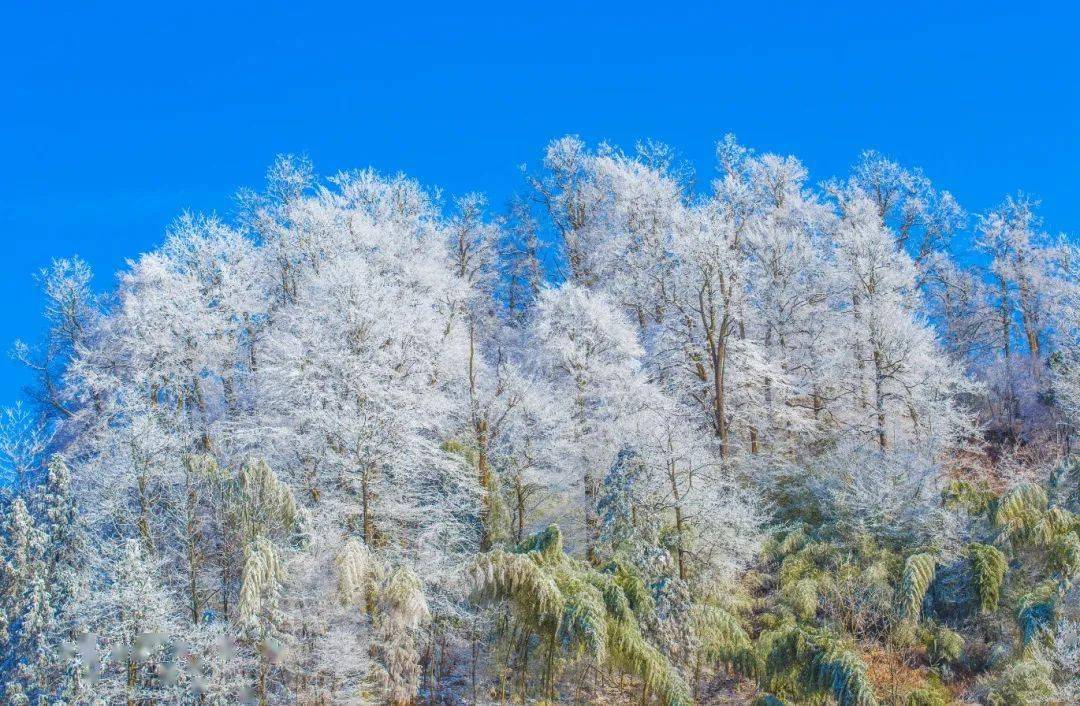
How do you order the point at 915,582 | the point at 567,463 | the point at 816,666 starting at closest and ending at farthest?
1. the point at 816,666
2. the point at 915,582
3. the point at 567,463

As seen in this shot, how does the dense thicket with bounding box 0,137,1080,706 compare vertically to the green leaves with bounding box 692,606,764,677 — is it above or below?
above

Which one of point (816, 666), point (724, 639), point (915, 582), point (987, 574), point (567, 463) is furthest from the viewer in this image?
point (567, 463)

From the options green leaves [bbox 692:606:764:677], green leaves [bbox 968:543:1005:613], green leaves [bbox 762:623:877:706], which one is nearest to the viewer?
green leaves [bbox 762:623:877:706]

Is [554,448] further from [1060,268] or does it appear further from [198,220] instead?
[1060,268]

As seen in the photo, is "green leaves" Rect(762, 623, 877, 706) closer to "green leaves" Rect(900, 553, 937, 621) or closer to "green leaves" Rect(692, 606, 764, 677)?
"green leaves" Rect(692, 606, 764, 677)

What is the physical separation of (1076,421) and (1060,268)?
30.5ft

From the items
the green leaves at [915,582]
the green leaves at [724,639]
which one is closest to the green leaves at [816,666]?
the green leaves at [724,639]

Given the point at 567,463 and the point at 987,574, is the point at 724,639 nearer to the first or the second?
the point at 987,574

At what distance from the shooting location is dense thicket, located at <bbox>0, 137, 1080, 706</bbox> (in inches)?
553

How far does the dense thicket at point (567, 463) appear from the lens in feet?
46.1

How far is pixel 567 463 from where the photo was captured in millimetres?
22328

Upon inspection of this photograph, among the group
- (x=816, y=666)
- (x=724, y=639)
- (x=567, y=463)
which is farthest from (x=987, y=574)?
(x=567, y=463)

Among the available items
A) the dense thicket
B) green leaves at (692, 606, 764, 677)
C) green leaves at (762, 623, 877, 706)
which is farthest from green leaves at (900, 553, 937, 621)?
green leaves at (692, 606, 764, 677)

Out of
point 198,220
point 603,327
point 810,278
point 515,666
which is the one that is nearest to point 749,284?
point 810,278
